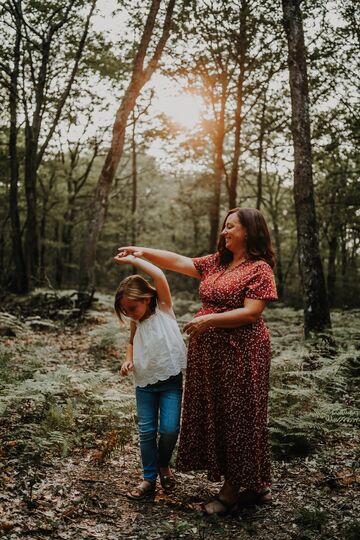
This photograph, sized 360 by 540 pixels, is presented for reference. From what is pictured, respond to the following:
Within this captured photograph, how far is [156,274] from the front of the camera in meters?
3.60

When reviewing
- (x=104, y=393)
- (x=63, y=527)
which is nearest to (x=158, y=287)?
(x=63, y=527)

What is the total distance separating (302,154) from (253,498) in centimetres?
672

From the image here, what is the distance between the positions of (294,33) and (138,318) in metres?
7.36

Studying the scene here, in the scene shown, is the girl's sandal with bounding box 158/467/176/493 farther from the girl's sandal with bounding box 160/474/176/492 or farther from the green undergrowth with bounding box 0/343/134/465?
the green undergrowth with bounding box 0/343/134/465

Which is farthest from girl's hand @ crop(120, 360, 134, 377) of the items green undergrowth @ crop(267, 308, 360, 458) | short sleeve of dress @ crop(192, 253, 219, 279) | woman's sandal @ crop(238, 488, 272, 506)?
green undergrowth @ crop(267, 308, 360, 458)

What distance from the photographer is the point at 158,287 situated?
3.69m

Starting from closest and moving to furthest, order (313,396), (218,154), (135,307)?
(135,307), (313,396), (218,154)

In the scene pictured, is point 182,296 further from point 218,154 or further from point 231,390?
point 231,390

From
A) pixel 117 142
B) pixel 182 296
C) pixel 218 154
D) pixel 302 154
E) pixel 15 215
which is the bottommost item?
pixel 182 296

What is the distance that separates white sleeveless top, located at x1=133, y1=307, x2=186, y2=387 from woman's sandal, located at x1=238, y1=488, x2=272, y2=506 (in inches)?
42.4

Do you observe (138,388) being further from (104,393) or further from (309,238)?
(309,238)

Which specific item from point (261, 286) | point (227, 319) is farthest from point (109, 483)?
point (261, 286)

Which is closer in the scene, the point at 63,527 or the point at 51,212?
the point at 63,527

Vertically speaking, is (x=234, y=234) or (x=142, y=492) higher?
(x=234, y=234)
